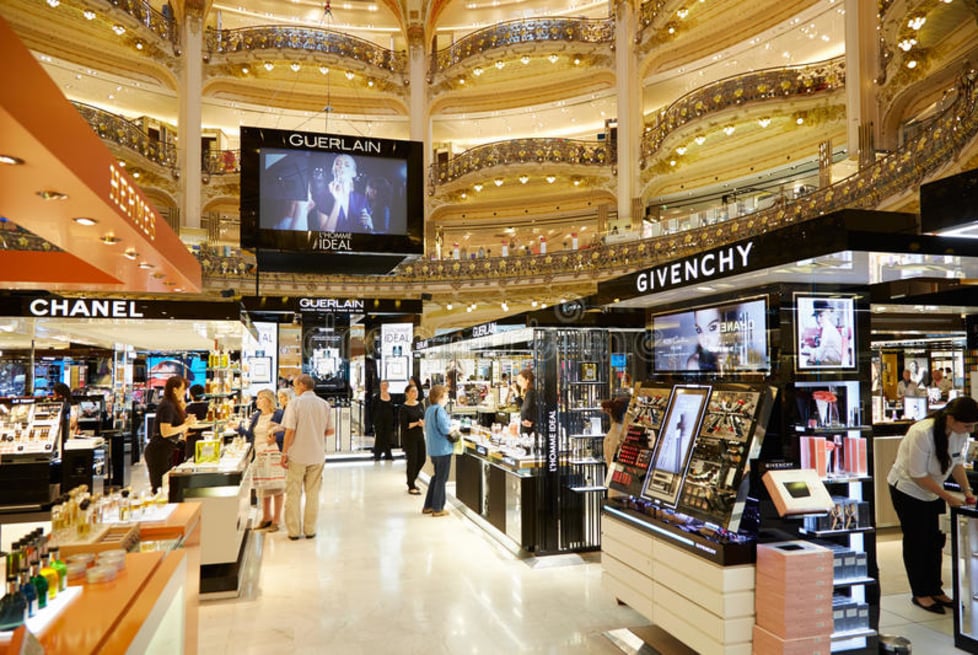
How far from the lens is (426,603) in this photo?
4.93m

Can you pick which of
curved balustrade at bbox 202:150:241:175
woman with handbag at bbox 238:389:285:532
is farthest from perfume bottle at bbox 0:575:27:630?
curved balustrade at bbox 202:150:241:175

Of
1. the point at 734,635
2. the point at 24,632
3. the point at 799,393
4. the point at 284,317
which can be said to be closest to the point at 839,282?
the point at 799,393

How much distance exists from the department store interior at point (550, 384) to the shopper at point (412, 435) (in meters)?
0.17

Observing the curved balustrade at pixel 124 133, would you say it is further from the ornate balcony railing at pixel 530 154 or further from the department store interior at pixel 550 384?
the ornate balcony railing at pixel 530 154

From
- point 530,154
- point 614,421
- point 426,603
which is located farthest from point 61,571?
point 530,154

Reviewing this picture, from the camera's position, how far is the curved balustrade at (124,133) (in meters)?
18.6

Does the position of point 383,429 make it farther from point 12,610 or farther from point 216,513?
point 12,610

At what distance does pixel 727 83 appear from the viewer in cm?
1741

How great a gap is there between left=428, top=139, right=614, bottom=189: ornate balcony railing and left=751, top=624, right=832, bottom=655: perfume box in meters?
18.9

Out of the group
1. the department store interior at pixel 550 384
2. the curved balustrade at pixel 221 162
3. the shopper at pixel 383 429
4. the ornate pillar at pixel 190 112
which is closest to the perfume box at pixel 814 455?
the department store interior at pixel 550 384

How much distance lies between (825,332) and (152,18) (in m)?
21.1

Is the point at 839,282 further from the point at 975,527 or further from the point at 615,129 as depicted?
the point at 615,129

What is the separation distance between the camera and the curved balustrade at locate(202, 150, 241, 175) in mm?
21328

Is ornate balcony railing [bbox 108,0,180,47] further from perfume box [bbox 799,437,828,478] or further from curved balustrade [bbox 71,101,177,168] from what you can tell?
perfume box [bbox 799,437,828,478]
